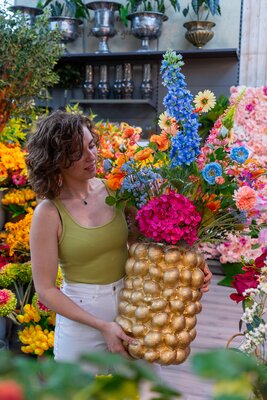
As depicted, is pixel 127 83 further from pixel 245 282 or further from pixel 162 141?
pixel 245 282

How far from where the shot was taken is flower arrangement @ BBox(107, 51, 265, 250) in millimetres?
1070

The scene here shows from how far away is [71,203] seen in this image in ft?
4.61

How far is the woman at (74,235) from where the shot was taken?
1318 millimetres

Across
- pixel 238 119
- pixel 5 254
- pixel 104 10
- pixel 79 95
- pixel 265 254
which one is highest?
pixel 104 10

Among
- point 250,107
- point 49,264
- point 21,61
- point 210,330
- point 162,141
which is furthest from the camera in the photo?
point 210,330

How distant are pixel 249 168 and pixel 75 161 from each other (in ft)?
1.54

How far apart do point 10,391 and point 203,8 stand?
5949 millimetres

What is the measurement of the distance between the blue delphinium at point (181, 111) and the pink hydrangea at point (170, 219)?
0.09 metres

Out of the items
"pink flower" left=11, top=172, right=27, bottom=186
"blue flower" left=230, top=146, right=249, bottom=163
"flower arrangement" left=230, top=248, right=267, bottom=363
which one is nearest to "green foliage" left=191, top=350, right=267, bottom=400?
"flower arrangement" left=230, top=248, right=267, bottom=363

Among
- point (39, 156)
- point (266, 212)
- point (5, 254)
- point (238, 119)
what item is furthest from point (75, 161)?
point (5, 254)

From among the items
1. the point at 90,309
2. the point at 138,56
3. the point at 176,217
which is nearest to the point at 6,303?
the point at 90,309

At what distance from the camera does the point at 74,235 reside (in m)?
1.34

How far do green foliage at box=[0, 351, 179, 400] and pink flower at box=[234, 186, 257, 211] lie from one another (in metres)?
0.77

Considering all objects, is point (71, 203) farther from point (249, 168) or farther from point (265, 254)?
point (265, 254)
